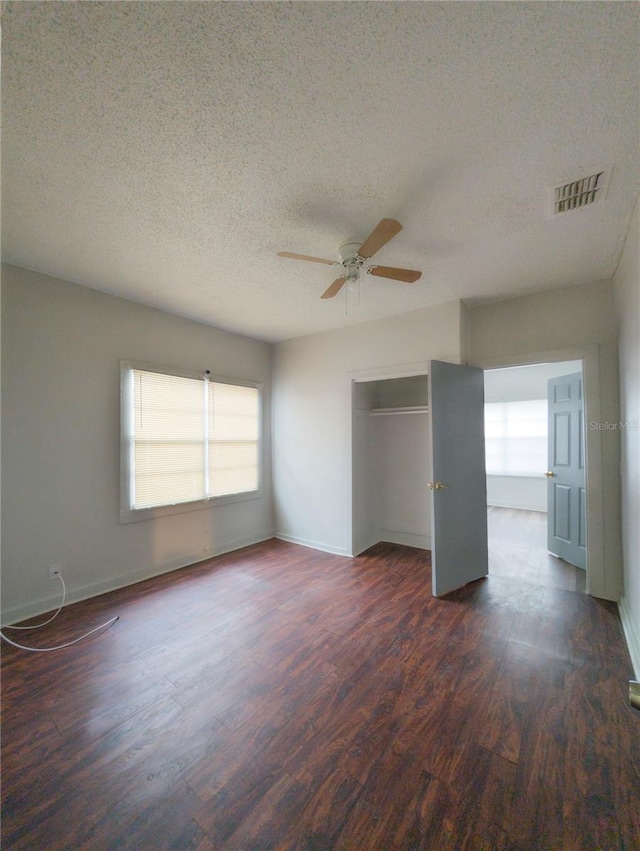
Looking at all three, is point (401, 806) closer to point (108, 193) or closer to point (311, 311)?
point (108, 193)

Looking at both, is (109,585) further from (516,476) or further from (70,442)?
(516,476)

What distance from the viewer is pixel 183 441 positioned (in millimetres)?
3695

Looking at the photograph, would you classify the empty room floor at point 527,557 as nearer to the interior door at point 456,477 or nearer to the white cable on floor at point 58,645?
the interior door at point 456,477

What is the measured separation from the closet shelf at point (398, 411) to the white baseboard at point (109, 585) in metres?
2.49

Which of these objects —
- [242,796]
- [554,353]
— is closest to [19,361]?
[242,796]

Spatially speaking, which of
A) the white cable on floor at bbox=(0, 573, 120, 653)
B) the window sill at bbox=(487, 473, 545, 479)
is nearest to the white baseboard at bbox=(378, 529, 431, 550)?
the white cable on floor at bbox=(0, 573, 120, 653)

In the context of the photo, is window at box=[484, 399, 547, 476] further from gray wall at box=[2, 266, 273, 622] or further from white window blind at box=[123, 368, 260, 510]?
gray wall at box=[2, 266, 273, 622]

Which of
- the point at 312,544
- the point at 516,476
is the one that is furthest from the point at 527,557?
the point at 516,476

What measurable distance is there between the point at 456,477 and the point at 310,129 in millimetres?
2815

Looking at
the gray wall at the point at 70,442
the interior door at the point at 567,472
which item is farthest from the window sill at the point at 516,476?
the gray wall at the point at 70,442

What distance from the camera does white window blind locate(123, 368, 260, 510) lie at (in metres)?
3.31

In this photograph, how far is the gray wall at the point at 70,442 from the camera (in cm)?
255

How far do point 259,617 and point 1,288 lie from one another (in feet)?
10.9

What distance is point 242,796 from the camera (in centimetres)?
130
